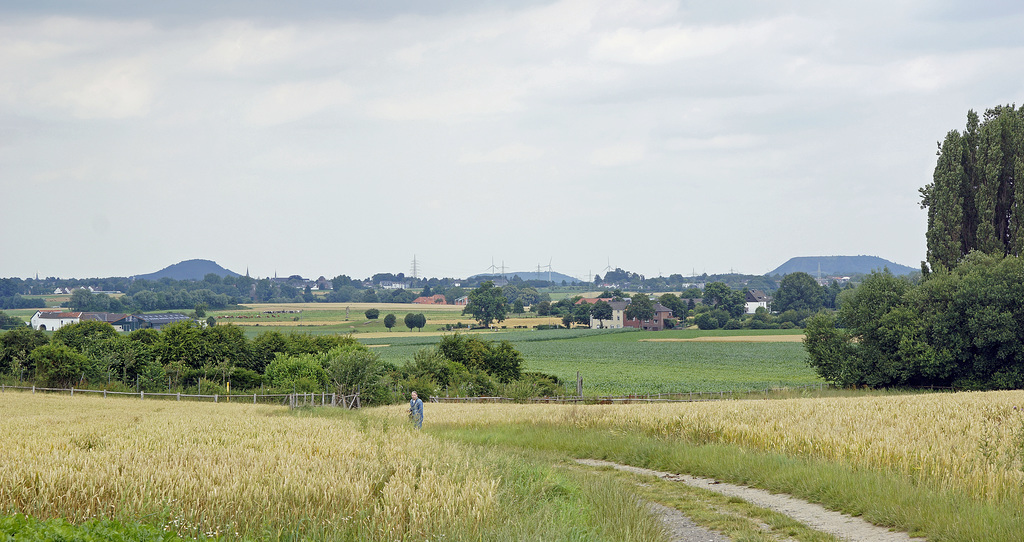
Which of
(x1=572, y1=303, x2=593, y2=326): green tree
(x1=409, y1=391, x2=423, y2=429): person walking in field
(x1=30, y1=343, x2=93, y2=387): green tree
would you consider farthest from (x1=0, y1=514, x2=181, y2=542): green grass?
(x1=572, y1=303, x2=593, y2=326): green tree

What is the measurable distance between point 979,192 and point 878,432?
142 ft

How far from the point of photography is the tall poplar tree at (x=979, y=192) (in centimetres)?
5241

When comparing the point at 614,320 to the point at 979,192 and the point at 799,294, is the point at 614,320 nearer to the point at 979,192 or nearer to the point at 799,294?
the point at 799,294

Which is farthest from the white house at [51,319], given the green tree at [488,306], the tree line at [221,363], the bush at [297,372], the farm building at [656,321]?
the farm building at [656,321]

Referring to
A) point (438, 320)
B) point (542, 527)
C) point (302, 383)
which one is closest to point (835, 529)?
point (542, 527)

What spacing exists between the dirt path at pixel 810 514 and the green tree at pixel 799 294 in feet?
578

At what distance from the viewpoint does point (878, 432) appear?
58.7 ft

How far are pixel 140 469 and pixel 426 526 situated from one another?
4.38m

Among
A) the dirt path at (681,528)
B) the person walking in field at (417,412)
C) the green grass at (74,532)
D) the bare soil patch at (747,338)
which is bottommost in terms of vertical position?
the bare soil patch at (747,338)

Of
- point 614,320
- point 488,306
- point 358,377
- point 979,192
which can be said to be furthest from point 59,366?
point 614,320

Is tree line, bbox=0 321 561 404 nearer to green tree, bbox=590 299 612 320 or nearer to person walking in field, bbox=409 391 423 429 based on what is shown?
person walking in field, bbox=409 391 423 429

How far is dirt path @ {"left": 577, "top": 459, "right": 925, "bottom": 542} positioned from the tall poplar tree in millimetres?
46095

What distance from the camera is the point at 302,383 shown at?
52.7 metres

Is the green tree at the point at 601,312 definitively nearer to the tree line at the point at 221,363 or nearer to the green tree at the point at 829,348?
the tree line at the point at 221,363
